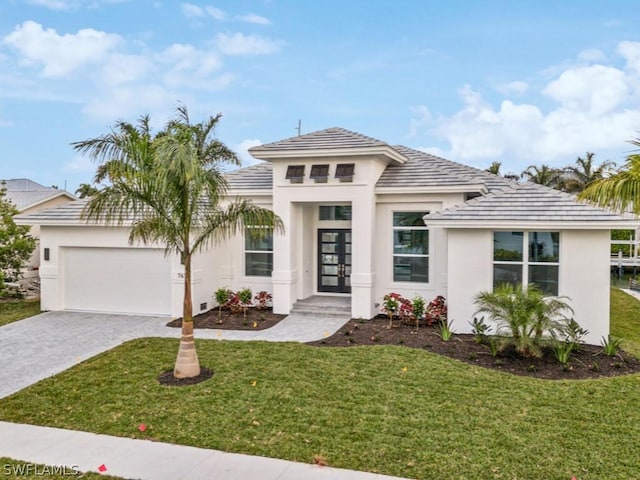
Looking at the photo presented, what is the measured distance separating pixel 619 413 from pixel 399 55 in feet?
Result: 45.8

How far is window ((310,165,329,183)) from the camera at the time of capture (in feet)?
43.6

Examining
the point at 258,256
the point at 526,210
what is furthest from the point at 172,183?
the point at 526,210

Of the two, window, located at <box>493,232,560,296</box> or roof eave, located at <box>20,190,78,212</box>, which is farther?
roof eave, located at <box>20,190,78,212</box>

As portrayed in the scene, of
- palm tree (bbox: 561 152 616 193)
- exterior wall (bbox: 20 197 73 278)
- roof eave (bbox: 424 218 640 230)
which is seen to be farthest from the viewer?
palm tree (bbox: 561 152 616 193)

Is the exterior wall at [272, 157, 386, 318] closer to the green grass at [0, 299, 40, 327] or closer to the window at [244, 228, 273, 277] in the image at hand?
the window at [244, 228, 273, 277]

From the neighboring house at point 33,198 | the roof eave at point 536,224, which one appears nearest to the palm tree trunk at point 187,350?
the roof eave at point 536,224

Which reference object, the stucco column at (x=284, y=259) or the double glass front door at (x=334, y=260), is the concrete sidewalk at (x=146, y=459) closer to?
the stucco column at (x=284, y=259)

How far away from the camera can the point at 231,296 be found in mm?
14117

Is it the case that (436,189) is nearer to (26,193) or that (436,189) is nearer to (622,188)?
(622,188)

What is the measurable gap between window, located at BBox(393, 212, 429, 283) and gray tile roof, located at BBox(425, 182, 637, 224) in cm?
183

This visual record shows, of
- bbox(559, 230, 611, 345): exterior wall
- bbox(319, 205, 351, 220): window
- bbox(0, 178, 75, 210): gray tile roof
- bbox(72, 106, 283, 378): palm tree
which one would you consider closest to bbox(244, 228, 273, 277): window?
bbox(319, 205, 351, 220): window

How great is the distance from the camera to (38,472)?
5.25 meters

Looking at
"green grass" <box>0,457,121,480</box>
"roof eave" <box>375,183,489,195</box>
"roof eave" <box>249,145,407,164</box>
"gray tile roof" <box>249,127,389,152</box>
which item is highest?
"gray tile roof" <box>249,127,389,152</box>

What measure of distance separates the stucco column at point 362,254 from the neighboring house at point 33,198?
1499 centimetres
